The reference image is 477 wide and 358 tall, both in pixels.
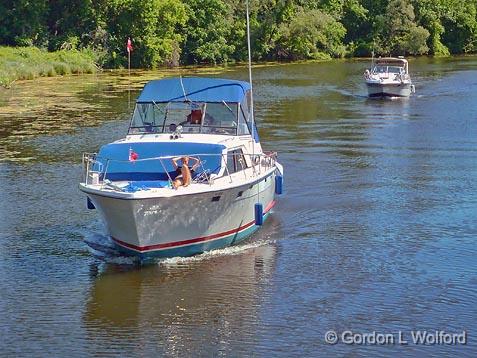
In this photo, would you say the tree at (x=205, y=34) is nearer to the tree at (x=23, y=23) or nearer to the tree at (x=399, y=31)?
the tree at (x=23, y=23)

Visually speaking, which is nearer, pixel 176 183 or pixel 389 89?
pixel 176 183

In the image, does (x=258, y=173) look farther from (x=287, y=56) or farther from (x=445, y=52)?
(x=445, y=52)

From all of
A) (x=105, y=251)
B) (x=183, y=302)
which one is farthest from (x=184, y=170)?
(x=183, y=302)

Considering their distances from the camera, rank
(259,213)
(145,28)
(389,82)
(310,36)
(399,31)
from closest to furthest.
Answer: (259,213)
(389,82)
(145,28)
(310,36)
(399,31)

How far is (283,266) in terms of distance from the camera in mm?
15125

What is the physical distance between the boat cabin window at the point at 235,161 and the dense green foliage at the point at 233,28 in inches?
1943

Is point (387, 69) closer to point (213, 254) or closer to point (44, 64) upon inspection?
point (44, 64)

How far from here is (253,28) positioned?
77250 mm

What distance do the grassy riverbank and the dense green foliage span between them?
321 centimetres

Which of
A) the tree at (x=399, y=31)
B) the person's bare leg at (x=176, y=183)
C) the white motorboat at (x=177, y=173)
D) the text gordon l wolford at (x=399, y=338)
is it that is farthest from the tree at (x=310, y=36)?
the text gordon l wolford at (x=399, y=338)

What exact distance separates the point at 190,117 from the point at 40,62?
41.6 m

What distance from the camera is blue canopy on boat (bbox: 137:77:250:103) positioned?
58.6 feet

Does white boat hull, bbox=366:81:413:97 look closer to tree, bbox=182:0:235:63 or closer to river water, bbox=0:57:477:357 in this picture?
river water, bbox=0:57:477:357

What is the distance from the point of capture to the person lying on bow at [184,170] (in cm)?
1473
